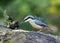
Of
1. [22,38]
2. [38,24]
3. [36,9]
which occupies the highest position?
[36,9]

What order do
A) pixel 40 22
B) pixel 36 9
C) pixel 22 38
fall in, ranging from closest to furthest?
pixel 22 38
pixel 40 22
pixel 36 9

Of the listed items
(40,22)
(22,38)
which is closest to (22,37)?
(22,38)

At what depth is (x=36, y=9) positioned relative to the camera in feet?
27.3

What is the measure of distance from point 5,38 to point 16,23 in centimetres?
67

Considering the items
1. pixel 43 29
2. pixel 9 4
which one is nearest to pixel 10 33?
pixel 43 29

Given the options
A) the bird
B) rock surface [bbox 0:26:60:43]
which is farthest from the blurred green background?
rock surface [bbox 0:26:60:43]

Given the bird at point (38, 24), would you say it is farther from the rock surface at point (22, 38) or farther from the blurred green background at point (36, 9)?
the blurred green background at point (36, 9)

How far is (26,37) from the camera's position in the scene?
3926mm

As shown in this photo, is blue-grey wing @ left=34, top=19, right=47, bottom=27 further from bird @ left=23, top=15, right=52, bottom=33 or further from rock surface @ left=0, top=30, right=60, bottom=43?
rock surface @ left=0, top=30, right=60, bottom=43

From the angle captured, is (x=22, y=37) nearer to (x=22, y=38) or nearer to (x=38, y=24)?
(x=22, y=38)

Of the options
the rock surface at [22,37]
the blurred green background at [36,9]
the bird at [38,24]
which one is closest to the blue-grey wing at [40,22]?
the bird at [38,24]

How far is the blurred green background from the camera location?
7.73 metres

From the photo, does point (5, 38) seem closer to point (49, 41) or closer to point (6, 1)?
point (49, 41)

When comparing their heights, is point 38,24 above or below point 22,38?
above
